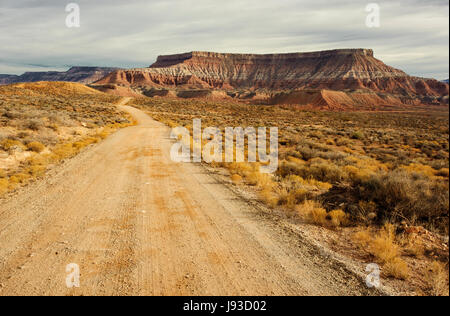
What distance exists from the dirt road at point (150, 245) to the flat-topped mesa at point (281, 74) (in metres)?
126

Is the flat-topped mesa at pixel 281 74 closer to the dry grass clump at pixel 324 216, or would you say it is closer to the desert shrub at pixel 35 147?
the desert shrub at pixel 35 147

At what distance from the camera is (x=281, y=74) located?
169 metres

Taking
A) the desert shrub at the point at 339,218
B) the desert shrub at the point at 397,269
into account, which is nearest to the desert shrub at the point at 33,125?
the desert shrub at the point at 339,218

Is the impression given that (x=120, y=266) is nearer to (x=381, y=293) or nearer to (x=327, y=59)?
(x=381, y=293)

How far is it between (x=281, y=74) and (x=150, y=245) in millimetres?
177545

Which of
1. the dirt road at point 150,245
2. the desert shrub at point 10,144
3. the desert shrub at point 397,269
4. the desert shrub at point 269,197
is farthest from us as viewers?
the desert shrub at point 10,144

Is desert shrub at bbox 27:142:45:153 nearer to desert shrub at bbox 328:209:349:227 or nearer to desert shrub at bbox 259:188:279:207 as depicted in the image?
desert shrub at bbox 259:188:279:207

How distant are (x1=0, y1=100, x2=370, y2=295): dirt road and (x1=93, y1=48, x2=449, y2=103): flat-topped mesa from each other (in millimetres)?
126433

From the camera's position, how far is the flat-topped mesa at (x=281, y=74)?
428 ft

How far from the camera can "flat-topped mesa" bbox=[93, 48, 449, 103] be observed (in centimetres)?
13038

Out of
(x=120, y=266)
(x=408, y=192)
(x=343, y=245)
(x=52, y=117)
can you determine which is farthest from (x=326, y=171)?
(x=52, y=117)

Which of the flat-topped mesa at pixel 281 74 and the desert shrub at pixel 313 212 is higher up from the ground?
the flat-topped mesa at pixel 281 74

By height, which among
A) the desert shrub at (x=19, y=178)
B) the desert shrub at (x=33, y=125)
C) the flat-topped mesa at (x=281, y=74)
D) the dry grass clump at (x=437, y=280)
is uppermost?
the flat-topped mesa at (x=281, y=74)

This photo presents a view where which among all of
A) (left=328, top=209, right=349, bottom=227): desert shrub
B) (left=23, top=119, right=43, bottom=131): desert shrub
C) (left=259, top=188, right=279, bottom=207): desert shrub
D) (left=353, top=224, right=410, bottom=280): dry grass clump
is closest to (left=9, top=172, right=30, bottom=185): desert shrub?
(left=259, top=188, right=279, bottom=207): desert shrub
